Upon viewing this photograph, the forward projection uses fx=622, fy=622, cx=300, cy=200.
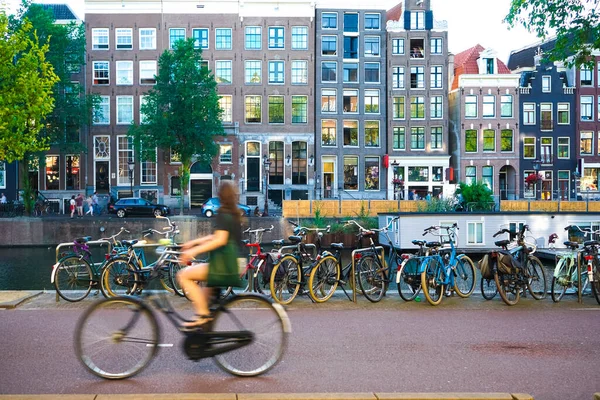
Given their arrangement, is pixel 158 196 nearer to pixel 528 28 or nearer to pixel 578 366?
pixel 528 28

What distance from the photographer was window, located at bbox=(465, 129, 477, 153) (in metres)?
43.2

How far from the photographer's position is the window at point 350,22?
140 ft

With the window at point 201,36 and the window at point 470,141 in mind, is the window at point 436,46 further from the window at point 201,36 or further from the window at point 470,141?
the window at point 201,36

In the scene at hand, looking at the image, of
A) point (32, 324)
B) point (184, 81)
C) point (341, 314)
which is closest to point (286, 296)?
point (341, 314)

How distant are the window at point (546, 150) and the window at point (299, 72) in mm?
17212

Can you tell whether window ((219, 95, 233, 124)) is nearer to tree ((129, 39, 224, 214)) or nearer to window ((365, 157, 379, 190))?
tree ((129, 39, 224, 214))

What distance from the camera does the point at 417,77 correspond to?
42719 millimetres

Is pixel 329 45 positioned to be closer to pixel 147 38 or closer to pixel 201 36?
pixel 201 36

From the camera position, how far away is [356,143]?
42656 mm

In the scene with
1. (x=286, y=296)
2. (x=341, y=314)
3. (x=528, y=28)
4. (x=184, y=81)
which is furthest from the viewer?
(x=184, y=81)

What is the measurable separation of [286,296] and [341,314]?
4.01ft

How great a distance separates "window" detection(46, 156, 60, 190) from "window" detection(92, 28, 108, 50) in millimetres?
7876

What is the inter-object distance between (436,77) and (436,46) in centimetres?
213

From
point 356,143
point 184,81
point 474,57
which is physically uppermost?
point 474,57
